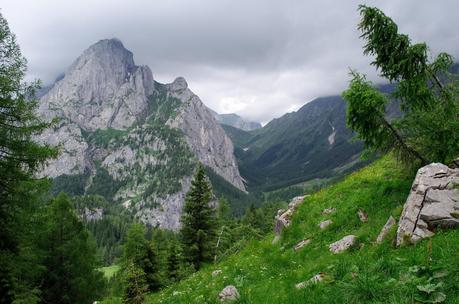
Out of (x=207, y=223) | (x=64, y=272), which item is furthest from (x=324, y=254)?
(x=207, y=223)

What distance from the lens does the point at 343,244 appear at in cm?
1502

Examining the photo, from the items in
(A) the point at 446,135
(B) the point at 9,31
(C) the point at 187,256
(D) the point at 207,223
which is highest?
(B) the point at 9,31

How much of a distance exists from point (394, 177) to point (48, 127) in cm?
2050

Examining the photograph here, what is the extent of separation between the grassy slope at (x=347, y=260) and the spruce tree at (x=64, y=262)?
17.1m

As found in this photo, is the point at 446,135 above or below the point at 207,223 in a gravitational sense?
above

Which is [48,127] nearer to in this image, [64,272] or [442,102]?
[64,272]

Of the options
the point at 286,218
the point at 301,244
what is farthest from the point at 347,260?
the point at 286,218

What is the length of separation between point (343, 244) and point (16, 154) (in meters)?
17.6

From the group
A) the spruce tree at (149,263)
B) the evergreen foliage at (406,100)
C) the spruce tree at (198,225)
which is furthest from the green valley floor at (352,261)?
the spruce tree at (149,263)

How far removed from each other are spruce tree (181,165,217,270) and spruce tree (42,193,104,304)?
13.0m

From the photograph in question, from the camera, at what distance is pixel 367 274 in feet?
27.5

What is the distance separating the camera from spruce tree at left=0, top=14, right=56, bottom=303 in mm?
19391

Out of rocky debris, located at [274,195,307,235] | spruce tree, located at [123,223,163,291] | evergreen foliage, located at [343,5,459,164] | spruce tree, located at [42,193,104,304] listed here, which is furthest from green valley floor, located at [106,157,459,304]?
spruce tree, located at [123,223,163,291]

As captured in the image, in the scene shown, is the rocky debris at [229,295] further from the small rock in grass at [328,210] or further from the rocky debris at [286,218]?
the rocky debris at [286,218]
